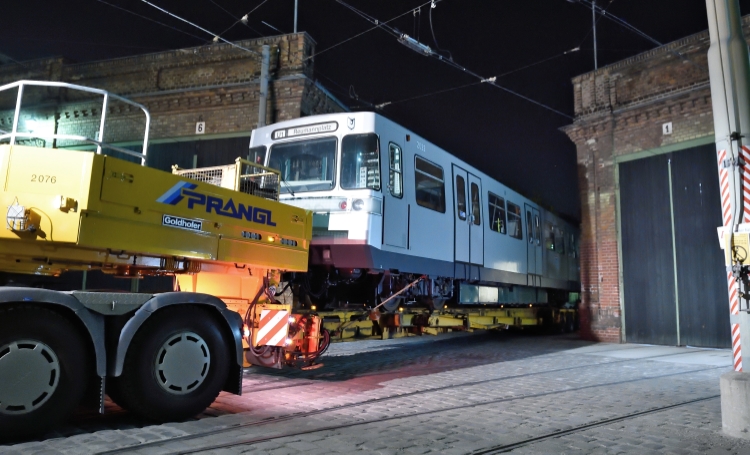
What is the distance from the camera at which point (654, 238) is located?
49.4ft

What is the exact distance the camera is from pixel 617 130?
1573 centimetres

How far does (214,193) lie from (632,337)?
1335 centimetres

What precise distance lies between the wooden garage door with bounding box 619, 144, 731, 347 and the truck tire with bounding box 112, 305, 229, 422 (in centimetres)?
1289

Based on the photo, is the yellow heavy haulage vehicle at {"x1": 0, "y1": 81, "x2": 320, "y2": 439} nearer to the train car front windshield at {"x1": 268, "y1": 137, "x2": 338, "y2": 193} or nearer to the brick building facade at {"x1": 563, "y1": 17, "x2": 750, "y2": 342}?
the train car front windshield at {"x1": 268, "y1": 137, "x2": 338, "y2": 193}

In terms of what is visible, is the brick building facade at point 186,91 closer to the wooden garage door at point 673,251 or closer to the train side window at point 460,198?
the train side window at point 460,198

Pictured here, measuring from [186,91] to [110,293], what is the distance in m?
14.2

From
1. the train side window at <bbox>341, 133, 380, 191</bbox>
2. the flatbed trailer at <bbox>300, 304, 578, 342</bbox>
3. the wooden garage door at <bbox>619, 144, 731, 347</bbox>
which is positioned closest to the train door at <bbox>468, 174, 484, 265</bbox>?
the flatbed trailer at <bbox>300, 304, 578, 342</bbox>

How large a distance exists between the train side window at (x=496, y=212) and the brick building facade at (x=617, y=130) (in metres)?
4.17

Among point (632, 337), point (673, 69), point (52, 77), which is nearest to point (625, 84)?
point (673, 69)

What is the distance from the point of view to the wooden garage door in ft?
45.3

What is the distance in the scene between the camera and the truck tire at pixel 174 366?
15.9 ft

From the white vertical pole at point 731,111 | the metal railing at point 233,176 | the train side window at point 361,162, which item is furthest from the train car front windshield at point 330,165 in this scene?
the white vertical pole at point 731,111

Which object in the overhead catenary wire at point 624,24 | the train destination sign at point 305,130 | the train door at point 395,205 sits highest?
the overhead catenary wire at point 624,24

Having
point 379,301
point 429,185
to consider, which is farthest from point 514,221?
point 379,301
